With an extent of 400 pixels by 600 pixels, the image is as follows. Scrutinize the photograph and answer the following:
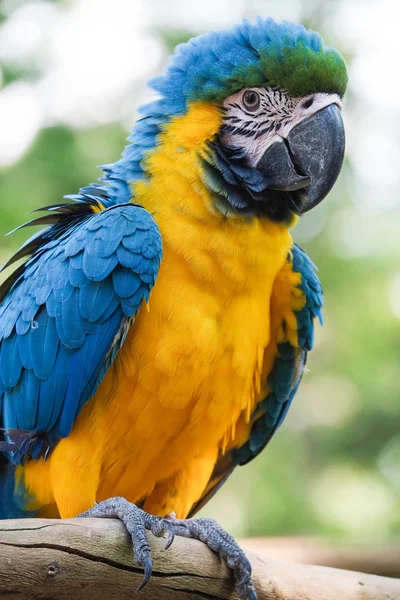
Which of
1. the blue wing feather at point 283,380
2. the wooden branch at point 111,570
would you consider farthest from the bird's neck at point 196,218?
the wooden branch at point 111,570

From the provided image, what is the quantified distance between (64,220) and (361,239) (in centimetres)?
500

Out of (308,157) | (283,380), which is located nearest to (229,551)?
(283,380)

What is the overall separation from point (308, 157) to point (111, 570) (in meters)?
1.72

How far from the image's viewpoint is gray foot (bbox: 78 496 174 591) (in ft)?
7.36

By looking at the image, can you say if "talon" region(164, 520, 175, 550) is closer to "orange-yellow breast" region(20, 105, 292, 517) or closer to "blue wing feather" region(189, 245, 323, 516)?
"orange-yellow breast" region(20, 105, 292, 517)

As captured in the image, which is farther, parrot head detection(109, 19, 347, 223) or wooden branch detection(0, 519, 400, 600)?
parrot head detection(109, 19, 347, 223)

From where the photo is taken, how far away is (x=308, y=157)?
290 centimetres

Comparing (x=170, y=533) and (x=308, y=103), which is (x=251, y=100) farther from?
(x=170, y=533)

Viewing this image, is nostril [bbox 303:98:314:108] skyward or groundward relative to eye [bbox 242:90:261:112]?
skyward

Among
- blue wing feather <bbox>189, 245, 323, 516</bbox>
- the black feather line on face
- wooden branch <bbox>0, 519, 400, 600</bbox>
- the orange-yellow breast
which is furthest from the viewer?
blue wing feather <bbox>189, 245, 323, 516</bbox>

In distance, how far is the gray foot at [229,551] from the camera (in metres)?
2.44

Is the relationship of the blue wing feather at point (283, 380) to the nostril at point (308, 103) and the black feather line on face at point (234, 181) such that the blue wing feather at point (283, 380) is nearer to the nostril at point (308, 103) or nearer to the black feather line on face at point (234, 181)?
the black feather line on face at point (234, 181)

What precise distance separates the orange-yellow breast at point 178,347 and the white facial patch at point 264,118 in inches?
3.5

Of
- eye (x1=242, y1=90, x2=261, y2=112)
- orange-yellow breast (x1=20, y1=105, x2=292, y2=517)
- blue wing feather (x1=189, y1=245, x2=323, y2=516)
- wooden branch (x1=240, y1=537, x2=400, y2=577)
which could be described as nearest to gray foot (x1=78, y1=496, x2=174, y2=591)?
orange-yellow breast (x1=20, y1=105, x2=292, y2=517)
